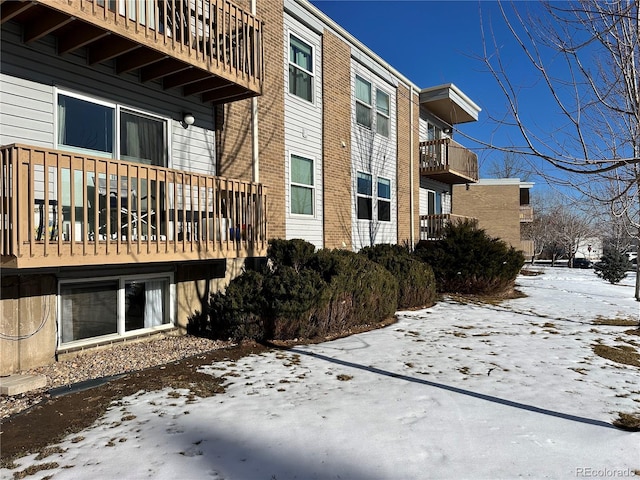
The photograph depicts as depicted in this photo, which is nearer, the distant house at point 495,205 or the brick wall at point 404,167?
the brick wall at point 404,167

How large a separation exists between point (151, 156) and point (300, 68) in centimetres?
509

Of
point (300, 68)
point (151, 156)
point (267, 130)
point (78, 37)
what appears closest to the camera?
point (78, 37)

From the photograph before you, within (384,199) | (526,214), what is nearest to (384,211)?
(384,199)

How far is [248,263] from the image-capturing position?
8.66 meters

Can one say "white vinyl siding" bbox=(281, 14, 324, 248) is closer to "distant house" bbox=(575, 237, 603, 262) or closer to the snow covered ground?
the snow covered ground

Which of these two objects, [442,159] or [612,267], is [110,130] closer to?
[442,159]

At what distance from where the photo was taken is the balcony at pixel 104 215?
4.38m

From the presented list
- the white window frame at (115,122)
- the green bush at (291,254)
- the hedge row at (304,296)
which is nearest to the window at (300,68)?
the white window frame at (115,122)

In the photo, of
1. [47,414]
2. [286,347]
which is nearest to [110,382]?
[47,414]

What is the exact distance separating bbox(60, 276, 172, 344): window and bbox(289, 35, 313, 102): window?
5.82 metres

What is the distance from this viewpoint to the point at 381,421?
152 inches

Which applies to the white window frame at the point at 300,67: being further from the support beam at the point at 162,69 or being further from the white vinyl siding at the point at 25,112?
the white vinyl siding at the point at 25,112

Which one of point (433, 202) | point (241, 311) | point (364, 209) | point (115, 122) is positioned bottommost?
point (241, 311)

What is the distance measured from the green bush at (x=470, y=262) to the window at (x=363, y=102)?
4.42 metres
